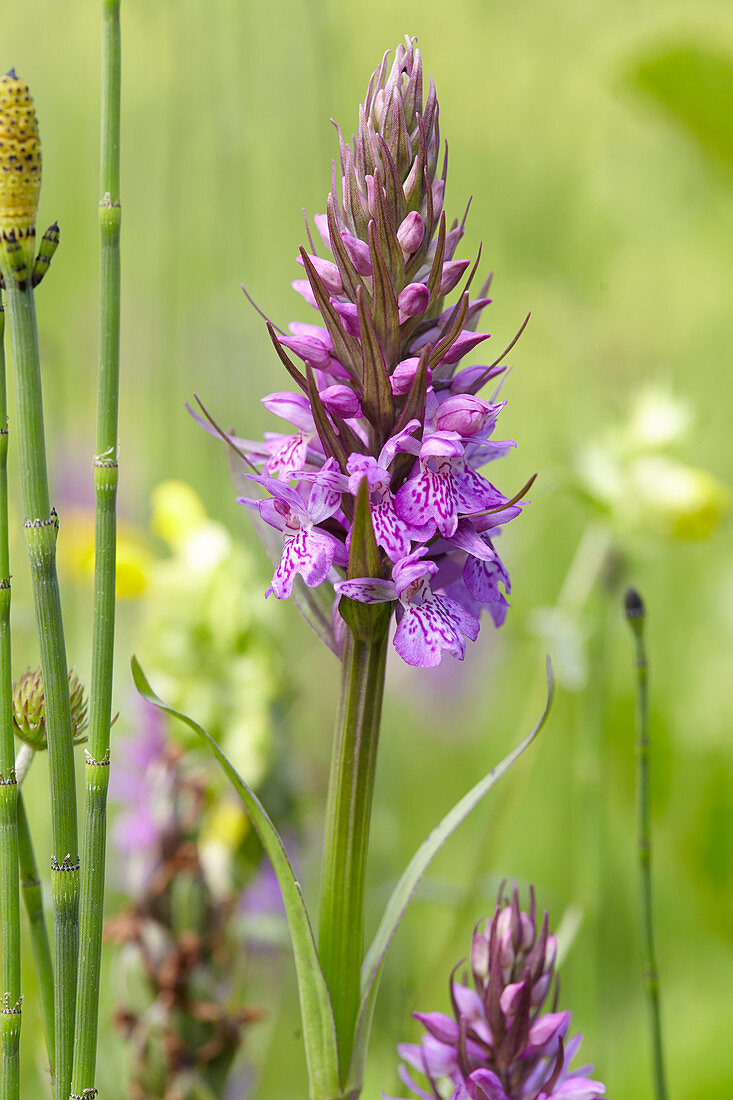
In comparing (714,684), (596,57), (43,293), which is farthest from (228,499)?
(596,57)

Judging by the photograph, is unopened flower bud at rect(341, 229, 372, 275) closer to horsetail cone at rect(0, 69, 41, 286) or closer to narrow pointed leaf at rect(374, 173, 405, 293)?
narrow pointed leaf at rect(374, 173, 405, 293)

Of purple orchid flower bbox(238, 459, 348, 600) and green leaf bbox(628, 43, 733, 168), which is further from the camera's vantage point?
green leaf bbox(628, 43, 733, 168)

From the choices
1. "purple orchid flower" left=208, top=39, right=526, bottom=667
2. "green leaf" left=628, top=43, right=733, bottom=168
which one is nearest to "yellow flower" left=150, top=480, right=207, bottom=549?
"purple orchid flower" left=208, top=39, right=526, bottom=667

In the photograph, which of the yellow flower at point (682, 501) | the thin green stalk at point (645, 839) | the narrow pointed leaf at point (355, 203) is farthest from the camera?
the yellow flower at point (682, 501)

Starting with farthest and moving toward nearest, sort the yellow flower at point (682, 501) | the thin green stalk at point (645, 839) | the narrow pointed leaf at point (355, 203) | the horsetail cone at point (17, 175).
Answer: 1. the yellow flower at point (682, 501)
2. the thin green stalk at point (645, 839)
3. the narrow pointed leaf at point (355, 203)
4. the horsetail cone at point (17, 175)

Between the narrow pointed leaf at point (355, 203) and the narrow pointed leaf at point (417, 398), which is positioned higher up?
the narrow pointed leaf at point (355, 203)

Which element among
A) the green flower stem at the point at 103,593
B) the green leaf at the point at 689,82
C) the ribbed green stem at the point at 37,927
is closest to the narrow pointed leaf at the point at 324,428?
the green flower stem at the point at 103,593

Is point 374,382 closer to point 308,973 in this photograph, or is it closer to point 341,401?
point 341,401

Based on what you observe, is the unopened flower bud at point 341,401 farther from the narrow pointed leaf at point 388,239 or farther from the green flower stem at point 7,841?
the green flower stem at point 7,841
